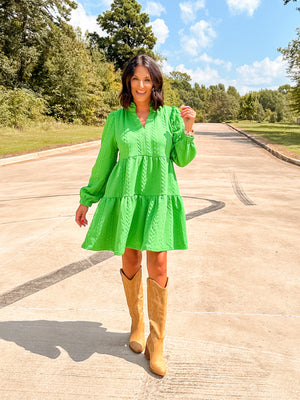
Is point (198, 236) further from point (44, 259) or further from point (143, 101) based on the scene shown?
point (143, 101)

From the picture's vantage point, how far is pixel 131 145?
2375 mm

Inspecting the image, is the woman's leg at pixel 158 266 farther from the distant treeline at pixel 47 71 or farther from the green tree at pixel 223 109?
the green tree at pixel 223 109

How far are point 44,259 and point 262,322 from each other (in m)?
2.36

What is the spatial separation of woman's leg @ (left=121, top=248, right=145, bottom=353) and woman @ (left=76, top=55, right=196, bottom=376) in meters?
0.05

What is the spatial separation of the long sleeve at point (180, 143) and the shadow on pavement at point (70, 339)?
121 centimetres

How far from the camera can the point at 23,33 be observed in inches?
1404

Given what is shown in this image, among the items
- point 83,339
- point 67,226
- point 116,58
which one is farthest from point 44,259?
point 116,58

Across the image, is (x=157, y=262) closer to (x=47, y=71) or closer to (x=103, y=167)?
(x=103, y=167)

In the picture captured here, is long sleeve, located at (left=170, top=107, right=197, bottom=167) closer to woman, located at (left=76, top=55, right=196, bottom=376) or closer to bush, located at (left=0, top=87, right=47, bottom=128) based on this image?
woman, located at (left=76, top=55, right=196, bottom=376)

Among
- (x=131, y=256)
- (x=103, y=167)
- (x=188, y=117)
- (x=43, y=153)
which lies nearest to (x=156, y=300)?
(x=131, y=256)

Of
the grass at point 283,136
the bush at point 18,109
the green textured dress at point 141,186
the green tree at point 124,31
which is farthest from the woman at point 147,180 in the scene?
the green tree at point 124,31

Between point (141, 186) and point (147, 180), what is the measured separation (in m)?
0.05

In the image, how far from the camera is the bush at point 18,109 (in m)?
25.8

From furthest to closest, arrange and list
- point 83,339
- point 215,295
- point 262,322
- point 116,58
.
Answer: point 116,58, point 215,295, point 262,322, point 83,339
